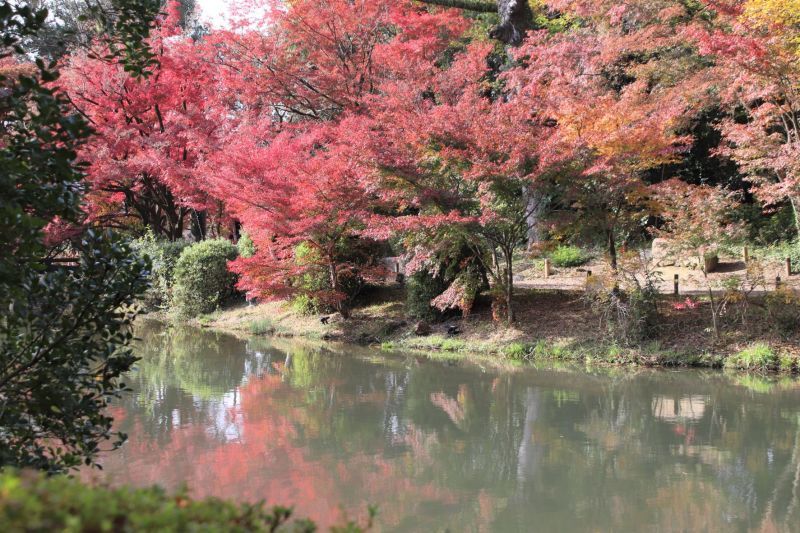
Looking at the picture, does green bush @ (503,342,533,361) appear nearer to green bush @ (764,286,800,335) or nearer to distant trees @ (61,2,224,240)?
green bush @ (764,286,800,335)

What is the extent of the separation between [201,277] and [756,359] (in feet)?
45.4

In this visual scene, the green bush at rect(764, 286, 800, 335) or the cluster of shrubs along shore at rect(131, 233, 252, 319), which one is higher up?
the cluster of shrubs along shore at rect(131, 233, 252, 319)

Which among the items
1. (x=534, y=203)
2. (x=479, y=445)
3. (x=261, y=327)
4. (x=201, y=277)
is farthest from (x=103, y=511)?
(x=201, y=277)

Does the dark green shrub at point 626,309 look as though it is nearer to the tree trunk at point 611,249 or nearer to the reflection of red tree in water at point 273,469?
the tree trunk at point 611,249

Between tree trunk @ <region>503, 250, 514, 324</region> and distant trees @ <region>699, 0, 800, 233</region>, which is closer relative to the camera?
distant trees @ <region>699, 0, 800, 233</region>

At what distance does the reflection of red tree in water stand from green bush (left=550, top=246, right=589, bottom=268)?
10.9 metres

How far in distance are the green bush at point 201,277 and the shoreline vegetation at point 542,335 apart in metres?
2.25

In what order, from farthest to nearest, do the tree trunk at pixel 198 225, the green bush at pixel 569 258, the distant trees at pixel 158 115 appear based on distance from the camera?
the tree trunk at pixel 198 225 → the distant trees at pixel 158 115 → the green bush at pixel 569 258

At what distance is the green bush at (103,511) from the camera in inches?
60.9

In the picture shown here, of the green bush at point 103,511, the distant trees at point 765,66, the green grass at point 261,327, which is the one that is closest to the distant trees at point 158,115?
the green grass at point 261,327

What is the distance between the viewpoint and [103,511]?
1650 mm

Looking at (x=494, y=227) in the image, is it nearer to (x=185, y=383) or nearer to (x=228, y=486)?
(x=185, y=383)

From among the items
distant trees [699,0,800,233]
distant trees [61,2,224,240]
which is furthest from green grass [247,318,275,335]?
distant trees [699,0,800,233]

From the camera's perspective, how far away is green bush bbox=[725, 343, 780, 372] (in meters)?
9.97
